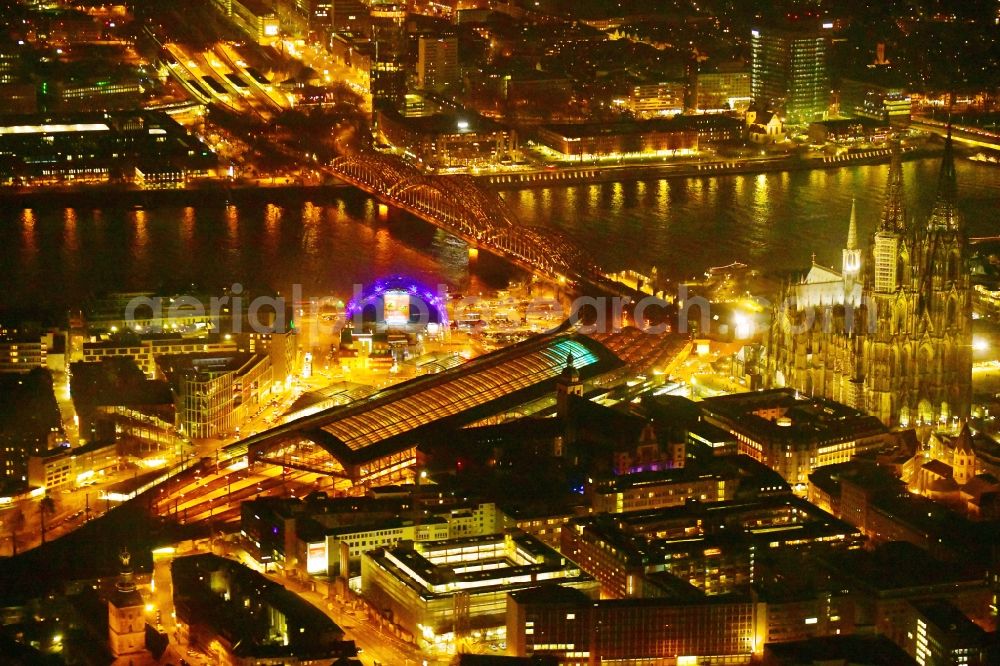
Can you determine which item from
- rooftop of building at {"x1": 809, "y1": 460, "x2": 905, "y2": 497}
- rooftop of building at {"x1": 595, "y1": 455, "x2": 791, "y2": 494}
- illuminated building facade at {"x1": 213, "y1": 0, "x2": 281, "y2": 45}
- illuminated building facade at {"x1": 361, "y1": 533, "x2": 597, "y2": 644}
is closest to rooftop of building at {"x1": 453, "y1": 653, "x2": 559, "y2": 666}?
illuminated building facade at {"x1": 361, "y1": 533, "x2": 597, "y2": 644}

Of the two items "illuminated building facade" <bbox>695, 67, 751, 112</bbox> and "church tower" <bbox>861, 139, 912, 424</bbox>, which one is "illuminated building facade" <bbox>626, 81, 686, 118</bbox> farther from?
"church tower" <bbox>861, 139, 912, 424</bbox>

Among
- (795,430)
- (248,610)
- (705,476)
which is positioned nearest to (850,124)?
(795,430)

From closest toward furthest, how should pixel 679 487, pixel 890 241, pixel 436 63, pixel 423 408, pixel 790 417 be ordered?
pixel 679 487 < pixel 790 417 < pixel 890 241 < pixel 423 408 < pixel 436 63

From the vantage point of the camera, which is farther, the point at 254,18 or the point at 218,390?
the point at 254,18

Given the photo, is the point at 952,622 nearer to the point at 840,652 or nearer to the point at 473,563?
the point at 840,652

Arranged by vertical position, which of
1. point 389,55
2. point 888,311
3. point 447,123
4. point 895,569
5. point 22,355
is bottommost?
point 895,569
